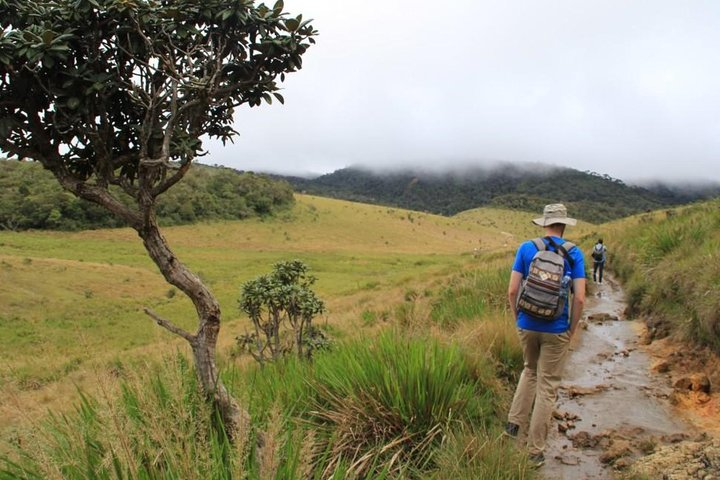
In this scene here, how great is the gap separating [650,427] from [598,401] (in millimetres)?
795

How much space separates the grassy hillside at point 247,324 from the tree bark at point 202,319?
165mm

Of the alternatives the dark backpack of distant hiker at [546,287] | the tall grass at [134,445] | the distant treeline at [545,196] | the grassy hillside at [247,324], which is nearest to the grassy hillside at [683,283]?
the grassy hillside at [247,324]

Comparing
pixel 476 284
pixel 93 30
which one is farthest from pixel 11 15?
pixel 476 284

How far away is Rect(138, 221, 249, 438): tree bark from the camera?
3.15 metres

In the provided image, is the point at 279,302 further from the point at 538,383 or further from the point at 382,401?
the point at 538,383

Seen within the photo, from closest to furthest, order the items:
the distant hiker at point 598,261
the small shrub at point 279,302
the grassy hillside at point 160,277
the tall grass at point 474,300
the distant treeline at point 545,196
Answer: the small shrub at point 279,302
the tall grass at point 474,300
the distant hiker at point 598,261
the grassy hillside at point 160,277
the distant treeline at point 545,196

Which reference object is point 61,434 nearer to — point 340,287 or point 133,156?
point 133,156

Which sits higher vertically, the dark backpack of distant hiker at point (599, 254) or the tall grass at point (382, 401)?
the dark backpack of distant hiker at point (599, 254)

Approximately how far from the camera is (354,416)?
3.95 m

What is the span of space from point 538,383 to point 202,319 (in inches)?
115

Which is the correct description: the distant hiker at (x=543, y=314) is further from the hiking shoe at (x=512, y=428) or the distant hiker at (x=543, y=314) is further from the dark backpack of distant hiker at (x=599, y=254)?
the dark backpack of distant hiker at (x=599, y=254)

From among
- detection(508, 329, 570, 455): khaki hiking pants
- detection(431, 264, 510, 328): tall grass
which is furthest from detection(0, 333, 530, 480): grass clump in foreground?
detection(431, 264, 510, 328): tall grass

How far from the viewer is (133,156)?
3.21 metres

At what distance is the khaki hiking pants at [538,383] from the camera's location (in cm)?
421
